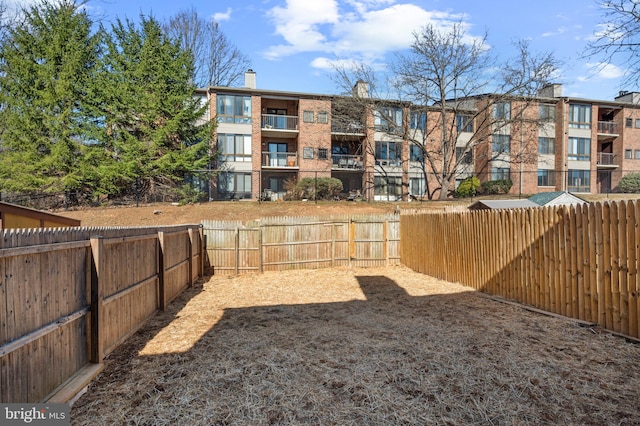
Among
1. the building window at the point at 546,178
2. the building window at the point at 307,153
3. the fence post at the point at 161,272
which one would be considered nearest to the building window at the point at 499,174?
the building window at the point at 546,178

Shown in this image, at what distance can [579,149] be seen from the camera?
34.2 m

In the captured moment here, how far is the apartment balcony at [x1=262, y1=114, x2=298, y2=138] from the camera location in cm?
2886

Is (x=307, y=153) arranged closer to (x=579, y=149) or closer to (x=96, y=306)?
(x=579, y=149)

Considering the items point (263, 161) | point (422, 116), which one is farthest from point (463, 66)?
point (263, 161)

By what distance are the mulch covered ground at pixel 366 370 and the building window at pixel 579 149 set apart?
3407cm

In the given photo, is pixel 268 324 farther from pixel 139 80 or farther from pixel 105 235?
pixel 139 80

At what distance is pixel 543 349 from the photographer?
4773 millimetres

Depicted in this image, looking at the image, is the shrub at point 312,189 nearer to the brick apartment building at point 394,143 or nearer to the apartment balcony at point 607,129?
the brick apartment building at point 394,143

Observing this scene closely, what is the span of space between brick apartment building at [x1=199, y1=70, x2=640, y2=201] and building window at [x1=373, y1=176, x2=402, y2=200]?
0.09 metres

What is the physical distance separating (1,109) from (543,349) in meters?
29.7

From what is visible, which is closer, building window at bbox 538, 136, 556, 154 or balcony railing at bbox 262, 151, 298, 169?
balcony railing at bbox 262, 151, 298, 169

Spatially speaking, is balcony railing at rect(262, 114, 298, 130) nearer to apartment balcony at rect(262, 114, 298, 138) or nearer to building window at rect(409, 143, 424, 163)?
apartment balcony at rect(262, 114, 298, 138)

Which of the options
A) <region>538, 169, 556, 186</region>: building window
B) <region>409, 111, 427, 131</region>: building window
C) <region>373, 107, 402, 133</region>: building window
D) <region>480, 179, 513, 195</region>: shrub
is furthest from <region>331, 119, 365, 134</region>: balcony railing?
<region>538, 169, 556, 186</region>: building window

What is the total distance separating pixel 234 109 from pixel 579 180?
31.3 meters
